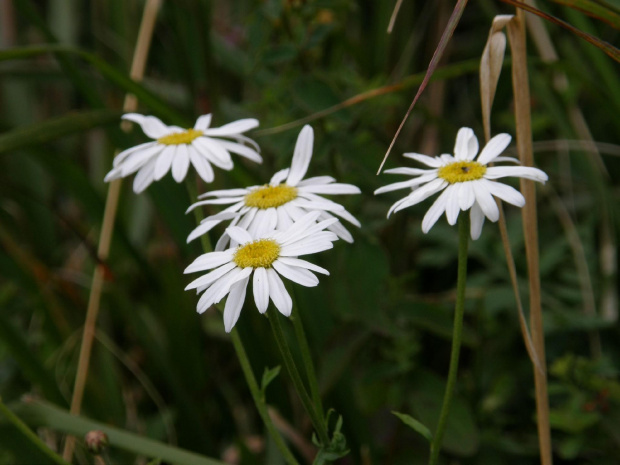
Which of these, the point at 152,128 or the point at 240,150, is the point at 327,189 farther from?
the point at 152,128

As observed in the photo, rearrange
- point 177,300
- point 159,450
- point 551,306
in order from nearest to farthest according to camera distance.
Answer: point 159,450
point 551,306
point 177,300

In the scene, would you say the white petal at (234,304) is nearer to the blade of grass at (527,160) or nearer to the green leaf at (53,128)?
the blade of grass at (527,160)

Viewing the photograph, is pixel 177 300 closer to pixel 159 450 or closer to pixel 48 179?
pixel 159 450

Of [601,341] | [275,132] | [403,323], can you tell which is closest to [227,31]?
[275,132]

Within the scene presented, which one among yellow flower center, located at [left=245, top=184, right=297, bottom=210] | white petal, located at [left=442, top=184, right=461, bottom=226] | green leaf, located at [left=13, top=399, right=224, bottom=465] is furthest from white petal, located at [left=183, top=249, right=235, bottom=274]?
green leaf, located at [left=13, top=399, right=224, bottom=465]

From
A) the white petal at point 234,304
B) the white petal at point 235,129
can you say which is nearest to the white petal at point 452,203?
the white petal at point 234,304

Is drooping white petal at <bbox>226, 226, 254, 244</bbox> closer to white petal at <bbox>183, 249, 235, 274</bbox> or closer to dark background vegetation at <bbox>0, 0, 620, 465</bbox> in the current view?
white petal at <bbox>183, 249, 235, 274</bbox>
